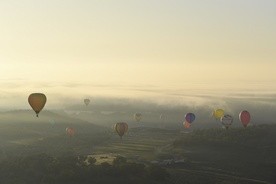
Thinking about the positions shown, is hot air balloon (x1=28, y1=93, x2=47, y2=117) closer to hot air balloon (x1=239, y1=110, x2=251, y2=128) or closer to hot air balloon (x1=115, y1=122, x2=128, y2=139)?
hot air balloon (x1=115, y1=122, x2=128, y2=139)

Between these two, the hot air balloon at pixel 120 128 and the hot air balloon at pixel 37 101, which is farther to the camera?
the hot air balloon at pixel 120 128

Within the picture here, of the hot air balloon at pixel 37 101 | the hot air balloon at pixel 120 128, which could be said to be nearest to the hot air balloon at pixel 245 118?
the hot air balloon at pixel 120 128

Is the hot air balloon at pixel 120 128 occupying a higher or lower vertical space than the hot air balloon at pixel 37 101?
lower

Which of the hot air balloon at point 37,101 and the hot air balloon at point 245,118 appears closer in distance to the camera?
the hot air balloon at point 37,101

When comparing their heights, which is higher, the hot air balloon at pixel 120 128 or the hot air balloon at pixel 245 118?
the hot air balloon at pixel 245 118

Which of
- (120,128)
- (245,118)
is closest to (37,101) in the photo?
(120,128)

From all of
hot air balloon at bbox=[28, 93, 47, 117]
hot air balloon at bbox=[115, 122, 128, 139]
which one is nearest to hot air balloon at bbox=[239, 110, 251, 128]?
hot air balloon at bbox=[115, 122, 128, 139]

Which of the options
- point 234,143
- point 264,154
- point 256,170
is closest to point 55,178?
point 256,170

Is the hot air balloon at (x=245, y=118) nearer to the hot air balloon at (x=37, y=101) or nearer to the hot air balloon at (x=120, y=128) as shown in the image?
the hot air balloon at (x=120, y=128)

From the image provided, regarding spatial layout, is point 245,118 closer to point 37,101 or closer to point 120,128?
point 120,128
